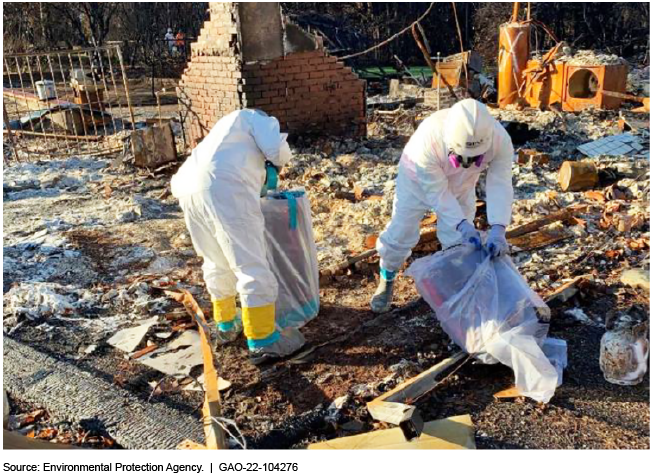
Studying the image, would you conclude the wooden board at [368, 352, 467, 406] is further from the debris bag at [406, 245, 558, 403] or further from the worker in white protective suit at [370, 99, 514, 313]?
the worker in white protective suit at [370, 99, 514, 313]

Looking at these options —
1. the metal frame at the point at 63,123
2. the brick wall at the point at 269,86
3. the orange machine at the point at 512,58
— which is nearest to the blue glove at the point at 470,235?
the brick wall at the point at 269,86

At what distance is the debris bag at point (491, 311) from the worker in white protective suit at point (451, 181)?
5.9 inches

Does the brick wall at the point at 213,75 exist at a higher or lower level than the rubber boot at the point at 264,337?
higher

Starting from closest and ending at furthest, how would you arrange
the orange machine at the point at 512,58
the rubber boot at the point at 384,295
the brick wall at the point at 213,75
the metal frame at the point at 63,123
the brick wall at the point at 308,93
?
1. the rubber boot at the point at 384,295
2. the brick wall at the point at 213,75
3. the brick wall at the point at 308,93
4. the metal frame at the point at 63,123
5. the orange machine at the point at 512,58

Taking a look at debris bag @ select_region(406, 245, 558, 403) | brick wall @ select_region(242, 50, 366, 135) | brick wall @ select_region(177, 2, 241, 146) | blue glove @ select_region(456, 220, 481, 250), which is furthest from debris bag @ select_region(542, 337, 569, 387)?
brick wall @ select_region(177, 2, 241, 146)

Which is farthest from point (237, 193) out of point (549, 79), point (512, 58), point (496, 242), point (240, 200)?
point (512, 58)

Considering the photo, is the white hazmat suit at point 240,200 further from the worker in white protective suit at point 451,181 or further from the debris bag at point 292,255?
the worker in white protective suit at point 451,181

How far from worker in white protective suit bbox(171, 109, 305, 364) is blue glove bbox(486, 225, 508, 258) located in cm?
135

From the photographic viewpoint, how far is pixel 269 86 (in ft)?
25.7

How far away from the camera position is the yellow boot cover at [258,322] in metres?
3.56

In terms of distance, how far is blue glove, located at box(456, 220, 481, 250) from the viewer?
145 inches

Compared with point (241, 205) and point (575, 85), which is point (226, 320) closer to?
point (241, 205)

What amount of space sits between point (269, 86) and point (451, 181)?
4.42 m

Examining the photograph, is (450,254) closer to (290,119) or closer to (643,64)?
(290,119)
